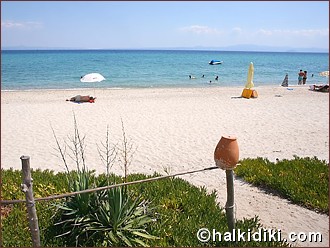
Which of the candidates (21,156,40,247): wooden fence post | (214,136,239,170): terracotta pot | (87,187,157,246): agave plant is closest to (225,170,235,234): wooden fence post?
(214,136,239,170): terracotta pot

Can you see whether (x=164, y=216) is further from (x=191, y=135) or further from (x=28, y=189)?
(x=191, y=135)

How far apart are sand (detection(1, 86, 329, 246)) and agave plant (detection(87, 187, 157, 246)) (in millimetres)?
1869

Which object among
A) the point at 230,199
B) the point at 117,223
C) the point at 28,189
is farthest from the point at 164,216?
the point at 28,189

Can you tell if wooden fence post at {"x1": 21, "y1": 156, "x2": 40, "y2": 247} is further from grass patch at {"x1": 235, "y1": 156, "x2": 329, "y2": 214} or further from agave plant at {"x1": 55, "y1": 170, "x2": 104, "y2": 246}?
grass patch at {"x1": 235, "y1": 156, "x2": 329, "y2": 214}

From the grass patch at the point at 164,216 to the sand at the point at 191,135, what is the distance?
0.66 m

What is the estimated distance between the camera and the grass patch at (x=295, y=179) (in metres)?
5.46

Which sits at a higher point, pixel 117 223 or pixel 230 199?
pixel 230 199

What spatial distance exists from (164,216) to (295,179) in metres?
3.05

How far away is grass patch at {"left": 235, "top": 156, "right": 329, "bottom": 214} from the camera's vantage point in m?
5.46

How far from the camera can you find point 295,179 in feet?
20.3

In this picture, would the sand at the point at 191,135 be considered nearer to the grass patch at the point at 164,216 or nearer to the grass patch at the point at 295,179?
the grass patch at the point at 295,179

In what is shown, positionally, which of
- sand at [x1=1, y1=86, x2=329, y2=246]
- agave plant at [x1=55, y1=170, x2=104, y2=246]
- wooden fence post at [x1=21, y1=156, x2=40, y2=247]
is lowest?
sand at [x1=1, y1=86, x2=329, y2=246]

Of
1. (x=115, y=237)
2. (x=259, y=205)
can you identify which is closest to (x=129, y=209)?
(x=115, y=237)

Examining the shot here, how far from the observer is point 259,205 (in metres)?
5.51
